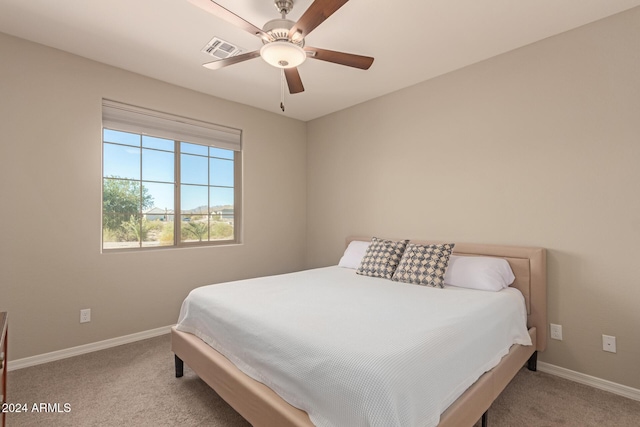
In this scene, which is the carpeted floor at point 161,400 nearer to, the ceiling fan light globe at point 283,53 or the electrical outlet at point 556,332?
the electrical outlet at point 556,332

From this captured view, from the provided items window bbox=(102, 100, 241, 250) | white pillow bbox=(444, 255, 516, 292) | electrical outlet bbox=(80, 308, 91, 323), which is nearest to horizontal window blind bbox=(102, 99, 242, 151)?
window bbox=(102, 100, 241, 250)

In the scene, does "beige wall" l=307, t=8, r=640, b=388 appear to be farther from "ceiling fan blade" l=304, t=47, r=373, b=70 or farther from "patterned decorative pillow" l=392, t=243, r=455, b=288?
"ceiling fan blade" l=304, t=47, r=373, b=70

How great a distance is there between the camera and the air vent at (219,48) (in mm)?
2425

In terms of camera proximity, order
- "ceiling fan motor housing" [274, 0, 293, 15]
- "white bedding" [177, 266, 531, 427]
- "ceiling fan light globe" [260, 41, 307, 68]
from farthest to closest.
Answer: "ceiling fan motor housing" [274, 0, 293, 15]
"ceiling fan light globe" [260, 41, 307, 68]
"white bedding" [177, 266, 531, 427]

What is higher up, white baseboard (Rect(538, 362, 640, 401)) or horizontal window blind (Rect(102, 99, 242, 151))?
horizontal window blind (Rect(102, 99, 242, 151))

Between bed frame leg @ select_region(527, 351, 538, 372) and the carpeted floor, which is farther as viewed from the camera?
bed frame leg @ select_region(527, 351, 538, 372)

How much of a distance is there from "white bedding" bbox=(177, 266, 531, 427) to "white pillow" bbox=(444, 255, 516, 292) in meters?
0.10

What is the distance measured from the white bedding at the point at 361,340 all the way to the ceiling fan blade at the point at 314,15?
1.58 m

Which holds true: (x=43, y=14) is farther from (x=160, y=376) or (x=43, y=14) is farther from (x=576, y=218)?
(x=576, y=218)

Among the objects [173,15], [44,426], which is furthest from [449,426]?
[173,15]

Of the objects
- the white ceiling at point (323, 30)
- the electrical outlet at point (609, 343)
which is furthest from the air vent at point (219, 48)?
the electrical outlet at point (609, 343)

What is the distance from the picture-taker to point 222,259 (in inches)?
140

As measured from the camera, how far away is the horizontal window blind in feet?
9.45

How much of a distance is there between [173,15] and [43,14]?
0.89 meters
